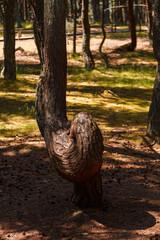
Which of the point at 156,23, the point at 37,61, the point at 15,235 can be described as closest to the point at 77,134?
the point at 15,235

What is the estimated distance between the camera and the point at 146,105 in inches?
567

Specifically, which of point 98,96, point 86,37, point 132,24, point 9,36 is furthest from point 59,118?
point 132,24

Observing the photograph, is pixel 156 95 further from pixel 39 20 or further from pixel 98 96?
pixel 98 96

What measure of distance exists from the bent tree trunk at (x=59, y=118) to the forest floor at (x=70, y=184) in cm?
46

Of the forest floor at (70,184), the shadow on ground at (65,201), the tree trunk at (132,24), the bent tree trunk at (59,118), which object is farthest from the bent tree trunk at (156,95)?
the tree trunk at (132,24)

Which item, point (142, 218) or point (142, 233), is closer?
point (142, 233)

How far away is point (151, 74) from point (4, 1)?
9721mm

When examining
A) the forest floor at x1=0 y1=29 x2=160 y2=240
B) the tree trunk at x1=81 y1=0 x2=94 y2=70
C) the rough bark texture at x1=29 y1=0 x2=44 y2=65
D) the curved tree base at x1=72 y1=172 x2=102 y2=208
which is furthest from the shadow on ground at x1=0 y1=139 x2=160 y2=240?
the tree trunk at x1=81 y1=0 x2=94 y2=70

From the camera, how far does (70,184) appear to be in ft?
22.0

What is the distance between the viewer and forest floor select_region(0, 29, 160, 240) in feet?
15.8

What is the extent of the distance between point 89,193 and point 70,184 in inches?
58.3

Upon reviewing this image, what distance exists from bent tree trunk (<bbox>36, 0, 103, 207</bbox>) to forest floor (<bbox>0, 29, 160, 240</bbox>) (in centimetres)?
46

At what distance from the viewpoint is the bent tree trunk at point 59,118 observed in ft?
15.6

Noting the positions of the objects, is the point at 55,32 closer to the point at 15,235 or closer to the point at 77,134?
the point at 77,134
